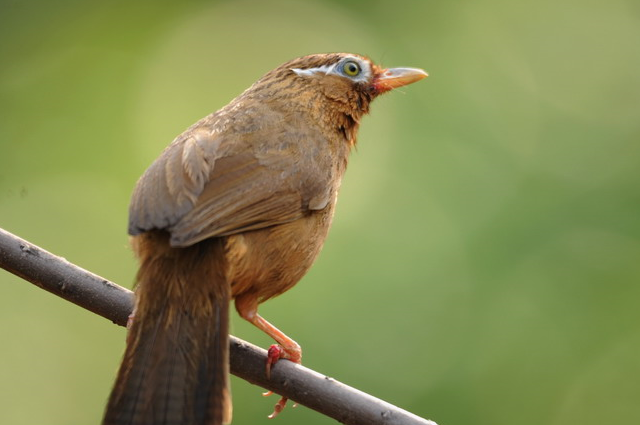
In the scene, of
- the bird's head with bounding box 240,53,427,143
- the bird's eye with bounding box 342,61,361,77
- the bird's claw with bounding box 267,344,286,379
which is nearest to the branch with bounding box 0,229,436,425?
the bird's claw with bounding box 267,344,286,379

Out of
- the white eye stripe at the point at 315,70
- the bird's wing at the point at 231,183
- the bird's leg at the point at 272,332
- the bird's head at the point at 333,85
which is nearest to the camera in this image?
the bird's wing at the point at 231,183

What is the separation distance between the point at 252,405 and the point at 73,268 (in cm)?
219

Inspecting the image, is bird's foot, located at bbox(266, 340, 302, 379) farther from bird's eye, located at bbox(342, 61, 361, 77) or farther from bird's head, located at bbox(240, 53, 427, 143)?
bird's eye, located at bbox(342, 61, 361, 77)

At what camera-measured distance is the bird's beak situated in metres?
5.18

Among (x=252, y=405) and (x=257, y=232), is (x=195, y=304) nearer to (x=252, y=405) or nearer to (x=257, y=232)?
(x=257, y=232)

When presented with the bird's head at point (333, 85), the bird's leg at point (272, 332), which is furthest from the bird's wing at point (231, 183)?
the bird's leg at point (272, 332)

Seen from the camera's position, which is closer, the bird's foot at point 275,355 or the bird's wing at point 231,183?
the bird's wing at point 231,183

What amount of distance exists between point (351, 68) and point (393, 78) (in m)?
0.23

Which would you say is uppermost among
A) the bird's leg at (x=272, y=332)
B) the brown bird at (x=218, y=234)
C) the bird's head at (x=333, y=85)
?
the bird's head at (x=333, y=85)

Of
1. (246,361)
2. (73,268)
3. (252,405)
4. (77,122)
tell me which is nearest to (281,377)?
(246,361)

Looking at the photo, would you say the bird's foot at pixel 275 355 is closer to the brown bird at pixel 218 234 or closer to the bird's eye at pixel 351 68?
the brown bird at pixel 218 234

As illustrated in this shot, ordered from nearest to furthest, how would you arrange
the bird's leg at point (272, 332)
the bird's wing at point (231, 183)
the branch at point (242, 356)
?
the branch at point (242, 356), the bird's wing at point (231, 183), the bird's leg at point (272, 332)

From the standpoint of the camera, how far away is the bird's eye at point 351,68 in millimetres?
5180

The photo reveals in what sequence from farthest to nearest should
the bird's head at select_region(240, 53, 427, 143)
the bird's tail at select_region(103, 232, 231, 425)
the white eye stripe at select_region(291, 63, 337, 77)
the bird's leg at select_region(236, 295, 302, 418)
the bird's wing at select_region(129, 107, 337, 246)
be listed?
the white eye stripe at select_region(291, 63, 337, 77) < the bird's head at select_region(240, 53, 427, 143) < the bird's leg at select_region(236, 295, 302, 418) < the bird's wing at select_region(129, 107, 337, 246) < the bird's tail at select_region(103, 232, 231, 425)
